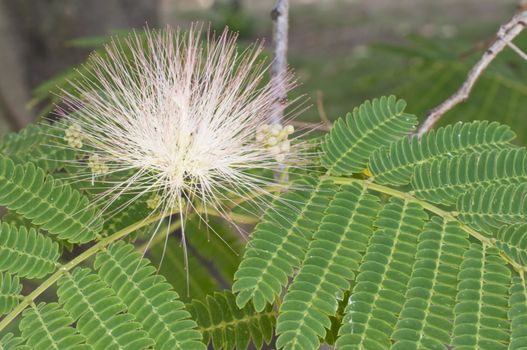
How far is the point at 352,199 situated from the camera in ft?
5.25

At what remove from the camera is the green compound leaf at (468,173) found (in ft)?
5.30

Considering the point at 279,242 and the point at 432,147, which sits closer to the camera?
the point at 279,242

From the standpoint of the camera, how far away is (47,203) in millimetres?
1590

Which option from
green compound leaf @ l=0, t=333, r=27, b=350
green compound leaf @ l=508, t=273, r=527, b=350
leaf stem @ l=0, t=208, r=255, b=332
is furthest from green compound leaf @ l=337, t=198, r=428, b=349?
green compound leaf @ l=0, t=333, r=27, b=350

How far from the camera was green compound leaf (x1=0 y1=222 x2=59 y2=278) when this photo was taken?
1484 millimetres

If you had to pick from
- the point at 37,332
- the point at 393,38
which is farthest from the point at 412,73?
the point at 393,38

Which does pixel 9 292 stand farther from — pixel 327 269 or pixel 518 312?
pixel 518 312

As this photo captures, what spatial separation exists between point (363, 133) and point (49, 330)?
955 mm

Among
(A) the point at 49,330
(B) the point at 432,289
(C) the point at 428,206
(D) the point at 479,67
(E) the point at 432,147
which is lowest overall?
(A) the point at 49,330

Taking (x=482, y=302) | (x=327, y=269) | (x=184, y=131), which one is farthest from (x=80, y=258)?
(x=482, y=302)

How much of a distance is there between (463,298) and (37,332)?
93 centimetres

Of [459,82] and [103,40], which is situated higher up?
[103,40]

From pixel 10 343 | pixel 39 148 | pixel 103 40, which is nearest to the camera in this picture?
pixel 10 343

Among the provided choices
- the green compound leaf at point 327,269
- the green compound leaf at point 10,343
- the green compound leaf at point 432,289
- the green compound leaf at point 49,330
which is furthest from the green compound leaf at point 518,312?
the green compound leaf at point 10,343
